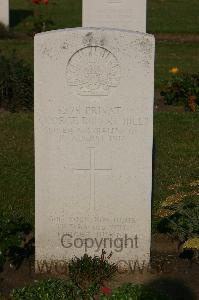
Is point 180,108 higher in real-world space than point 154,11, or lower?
lower

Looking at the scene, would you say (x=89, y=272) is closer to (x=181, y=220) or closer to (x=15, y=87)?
(x=181, y=220)

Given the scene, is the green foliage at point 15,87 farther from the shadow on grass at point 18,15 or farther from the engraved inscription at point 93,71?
the shadow on grass at point 18,15

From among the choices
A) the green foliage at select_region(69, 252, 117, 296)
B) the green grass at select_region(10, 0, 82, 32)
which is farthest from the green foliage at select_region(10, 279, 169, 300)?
the green grass at select_region(10, 0, 82, 32)

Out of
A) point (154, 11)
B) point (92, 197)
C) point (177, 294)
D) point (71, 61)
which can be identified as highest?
point (154, 11)

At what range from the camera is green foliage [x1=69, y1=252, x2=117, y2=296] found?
18.6 feet

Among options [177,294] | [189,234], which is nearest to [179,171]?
[189,234]

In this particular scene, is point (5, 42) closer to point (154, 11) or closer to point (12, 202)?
point (154, 11)

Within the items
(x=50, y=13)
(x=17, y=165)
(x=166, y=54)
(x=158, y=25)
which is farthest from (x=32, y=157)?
(x=50, y=13)

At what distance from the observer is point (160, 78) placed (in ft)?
45.5

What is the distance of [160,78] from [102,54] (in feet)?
27.5

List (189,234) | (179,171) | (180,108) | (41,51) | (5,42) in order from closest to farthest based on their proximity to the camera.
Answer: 1. (41,51)
2. (189,234)
3. (179,171)
4. (180,108)
5. (5,42)

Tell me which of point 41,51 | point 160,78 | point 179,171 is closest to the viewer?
point 41,51

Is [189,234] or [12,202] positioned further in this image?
[12,202]

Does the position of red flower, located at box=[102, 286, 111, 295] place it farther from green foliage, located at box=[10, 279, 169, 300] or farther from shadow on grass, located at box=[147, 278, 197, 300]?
shadow on grass, located at box=[147, 278, 197, 300]
